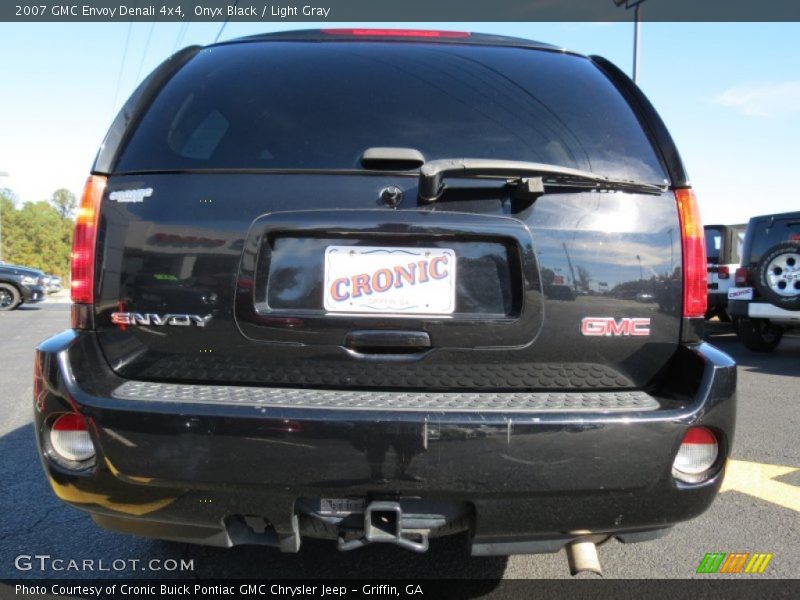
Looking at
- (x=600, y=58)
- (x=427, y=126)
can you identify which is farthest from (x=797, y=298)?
(x=427, y=126)

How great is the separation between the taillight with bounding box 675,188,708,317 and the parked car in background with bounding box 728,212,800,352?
5842 mm

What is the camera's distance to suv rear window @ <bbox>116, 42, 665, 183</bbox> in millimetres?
2006

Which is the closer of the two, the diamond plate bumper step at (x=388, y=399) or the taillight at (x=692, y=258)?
the diamond plate bumper step at (x=388, y=399)

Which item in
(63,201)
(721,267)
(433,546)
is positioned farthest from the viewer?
(63,201)

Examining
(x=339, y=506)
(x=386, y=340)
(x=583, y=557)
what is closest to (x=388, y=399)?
(x=386, y=340)

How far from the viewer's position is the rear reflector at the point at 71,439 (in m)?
1.85

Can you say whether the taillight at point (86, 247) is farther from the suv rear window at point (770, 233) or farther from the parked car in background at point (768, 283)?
the suv rear window at point (770, 233)

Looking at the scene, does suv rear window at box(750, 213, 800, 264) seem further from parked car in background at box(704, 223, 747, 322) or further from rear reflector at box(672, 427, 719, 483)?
rear reflector at box(672, 427, 719, 483)

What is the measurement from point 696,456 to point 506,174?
3.28 feet

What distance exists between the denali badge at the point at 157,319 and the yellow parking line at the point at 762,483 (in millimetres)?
2691

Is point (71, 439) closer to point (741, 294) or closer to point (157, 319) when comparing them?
point (157, 319)

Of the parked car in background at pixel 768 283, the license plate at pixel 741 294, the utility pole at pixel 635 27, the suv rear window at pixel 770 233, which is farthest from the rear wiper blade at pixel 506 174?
the utility pole at pixel 635 27

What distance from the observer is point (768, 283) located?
7246 millimetres

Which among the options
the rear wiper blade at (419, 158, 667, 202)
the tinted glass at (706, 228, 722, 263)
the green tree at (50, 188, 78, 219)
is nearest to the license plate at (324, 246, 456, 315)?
the rear wiper blade at (419, 158, 667, 202)
